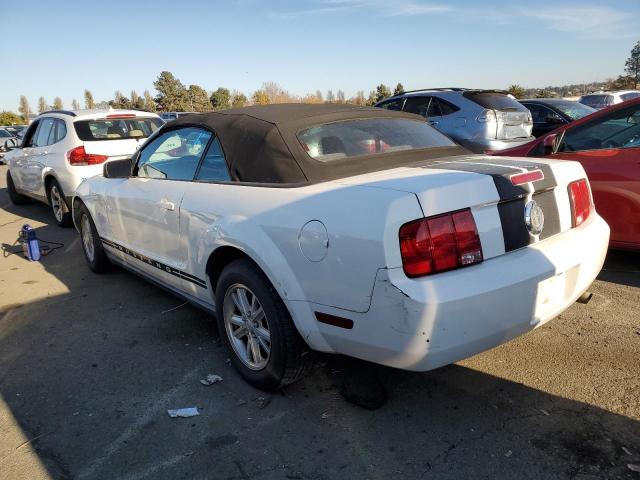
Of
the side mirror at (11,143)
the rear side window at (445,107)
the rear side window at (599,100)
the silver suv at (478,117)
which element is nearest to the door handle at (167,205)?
the silver suv at (478,117)

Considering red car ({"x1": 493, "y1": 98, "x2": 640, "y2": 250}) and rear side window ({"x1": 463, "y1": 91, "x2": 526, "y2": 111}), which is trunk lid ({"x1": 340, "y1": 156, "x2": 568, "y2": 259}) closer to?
red car ({"x1": 493, "y1": 98, "x2": 640, "y2": 250})

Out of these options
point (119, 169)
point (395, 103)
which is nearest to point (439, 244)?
point (119, 169)

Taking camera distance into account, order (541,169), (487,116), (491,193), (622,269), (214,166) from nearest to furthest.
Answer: (491,193) → (541,169) → (214,166) → (622,269) → (487,116)

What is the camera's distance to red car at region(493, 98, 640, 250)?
4.05 m

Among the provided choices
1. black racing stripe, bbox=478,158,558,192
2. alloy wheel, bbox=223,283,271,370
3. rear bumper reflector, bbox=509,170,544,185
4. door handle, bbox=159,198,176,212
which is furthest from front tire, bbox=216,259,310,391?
black racing stripe, bbox=478,158,558,192

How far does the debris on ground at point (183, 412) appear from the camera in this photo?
2736 mm

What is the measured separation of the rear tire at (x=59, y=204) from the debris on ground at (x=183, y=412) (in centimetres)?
581

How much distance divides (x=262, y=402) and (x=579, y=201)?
2.12 m

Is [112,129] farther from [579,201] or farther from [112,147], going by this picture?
[579,201]

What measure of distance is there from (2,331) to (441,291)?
145 inches

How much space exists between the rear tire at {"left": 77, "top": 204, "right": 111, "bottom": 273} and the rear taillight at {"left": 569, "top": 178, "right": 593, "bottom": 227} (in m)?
4.23

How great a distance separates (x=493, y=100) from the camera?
8.24 meters

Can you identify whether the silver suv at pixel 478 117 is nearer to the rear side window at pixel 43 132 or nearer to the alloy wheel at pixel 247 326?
the alloy wheel at pixel 247 326

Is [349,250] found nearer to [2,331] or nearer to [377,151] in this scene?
[377,151]
